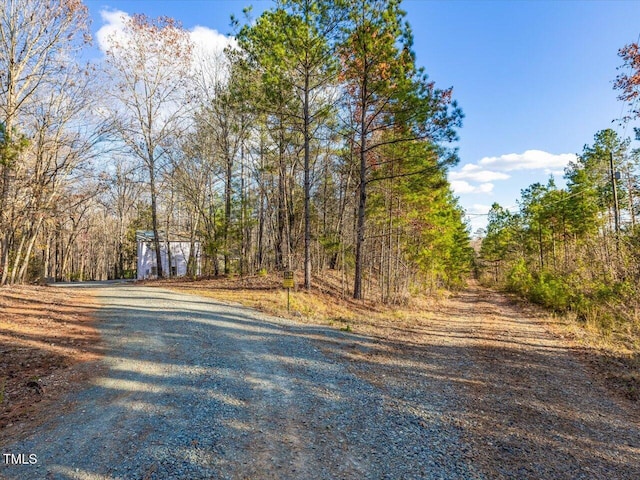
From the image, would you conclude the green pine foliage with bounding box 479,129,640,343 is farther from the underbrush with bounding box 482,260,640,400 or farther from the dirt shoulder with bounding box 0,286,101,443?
the dirt shoulder with bounding box 0,286,101,443

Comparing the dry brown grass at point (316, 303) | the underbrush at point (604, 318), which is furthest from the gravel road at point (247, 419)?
the dry brown grass at point (316, 303)

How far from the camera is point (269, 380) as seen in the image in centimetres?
532

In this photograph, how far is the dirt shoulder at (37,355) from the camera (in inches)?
167

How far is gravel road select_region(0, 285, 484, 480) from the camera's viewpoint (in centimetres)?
318

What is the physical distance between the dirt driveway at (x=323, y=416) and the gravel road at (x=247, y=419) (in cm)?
2

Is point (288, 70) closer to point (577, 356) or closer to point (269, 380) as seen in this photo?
point (269, 380)

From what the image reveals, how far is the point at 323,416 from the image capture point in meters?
4.27

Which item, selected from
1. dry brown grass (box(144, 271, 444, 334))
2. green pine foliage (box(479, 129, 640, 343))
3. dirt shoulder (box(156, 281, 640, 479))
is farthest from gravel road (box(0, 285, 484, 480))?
green pine foliage (box(479, 129, 640, 343))

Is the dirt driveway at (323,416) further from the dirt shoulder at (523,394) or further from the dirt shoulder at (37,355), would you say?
the dirt shoulder at (37,355)

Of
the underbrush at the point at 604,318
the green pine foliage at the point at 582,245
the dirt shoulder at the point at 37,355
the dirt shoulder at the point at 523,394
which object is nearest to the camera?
the dirt shoulder at the point at 523,394

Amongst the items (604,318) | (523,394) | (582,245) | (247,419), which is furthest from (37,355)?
(582,245)

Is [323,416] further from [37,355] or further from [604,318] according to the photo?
[604,318]

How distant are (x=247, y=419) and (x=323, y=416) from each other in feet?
2.98

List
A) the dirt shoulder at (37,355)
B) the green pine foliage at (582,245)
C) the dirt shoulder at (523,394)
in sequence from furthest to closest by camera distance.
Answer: the green pine foliage at (582,245)
the dirt shoulder at (37,355)
the dirt shoulder at (523,394)
